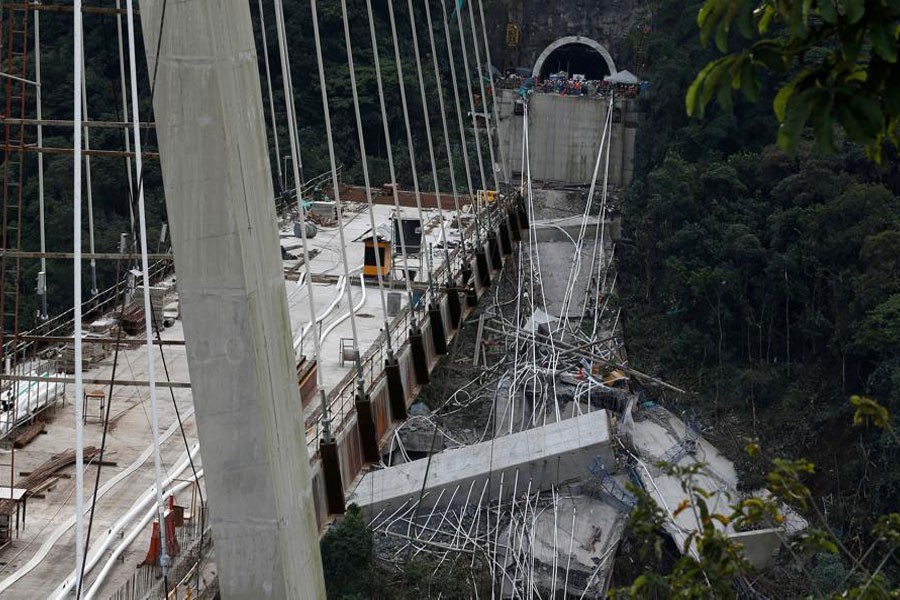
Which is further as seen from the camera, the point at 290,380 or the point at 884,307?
the point at 884,307

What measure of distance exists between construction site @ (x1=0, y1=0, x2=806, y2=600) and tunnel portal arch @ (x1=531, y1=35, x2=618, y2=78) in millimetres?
217

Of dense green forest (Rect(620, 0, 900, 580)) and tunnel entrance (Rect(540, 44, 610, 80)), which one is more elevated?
tunnel entrance (Rect(540, 44, 610, 80))

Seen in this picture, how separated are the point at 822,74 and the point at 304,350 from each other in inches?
590

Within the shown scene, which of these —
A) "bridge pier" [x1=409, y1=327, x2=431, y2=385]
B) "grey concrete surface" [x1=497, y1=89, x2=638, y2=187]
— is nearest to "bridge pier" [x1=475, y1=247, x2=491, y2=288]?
"bridge pier" [x1=409, y1=327, x2=431, y2=385]

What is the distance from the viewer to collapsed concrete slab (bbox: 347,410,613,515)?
2392cm

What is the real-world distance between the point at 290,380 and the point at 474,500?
→ 15253 mm

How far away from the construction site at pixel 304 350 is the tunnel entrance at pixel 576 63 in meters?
2.93

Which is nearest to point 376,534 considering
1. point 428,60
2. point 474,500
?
point 474,500

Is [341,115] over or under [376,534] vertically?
over

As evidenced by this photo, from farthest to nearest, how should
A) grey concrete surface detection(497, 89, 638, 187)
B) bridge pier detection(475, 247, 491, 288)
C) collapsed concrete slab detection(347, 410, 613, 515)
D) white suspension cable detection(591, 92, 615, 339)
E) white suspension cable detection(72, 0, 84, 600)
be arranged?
grey concrete surface detection(497, 89, 638, 187), white suspension cable detection(591, 92, 615, 339), collapsed concrete slab detection(347, 410, 613, 515), bridge pier detection(475, 247, 491, 288), white suspension cable detection(72, 0, 84, 600)

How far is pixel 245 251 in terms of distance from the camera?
28.2 feet

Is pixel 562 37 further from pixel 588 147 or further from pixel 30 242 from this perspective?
pixel 30 242

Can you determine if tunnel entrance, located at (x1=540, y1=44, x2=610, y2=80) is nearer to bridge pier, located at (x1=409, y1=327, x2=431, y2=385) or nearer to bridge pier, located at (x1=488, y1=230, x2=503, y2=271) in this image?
bridge pier, located at (x1=488, y1=230, x2=503, y2=271)

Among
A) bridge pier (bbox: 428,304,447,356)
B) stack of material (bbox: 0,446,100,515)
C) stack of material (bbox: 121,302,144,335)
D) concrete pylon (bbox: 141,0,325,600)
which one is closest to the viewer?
concrete pylon (bbox: 141,0,325,600)
